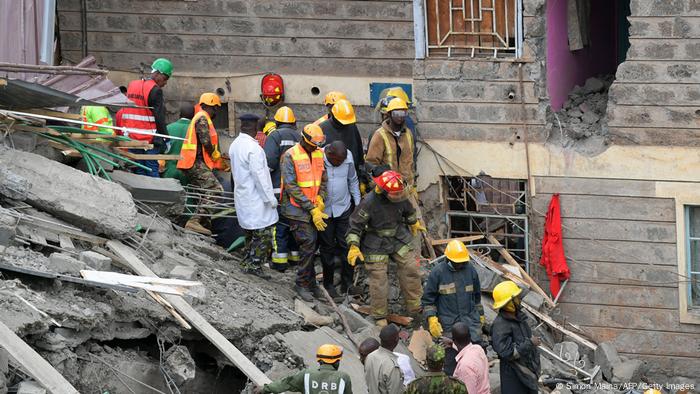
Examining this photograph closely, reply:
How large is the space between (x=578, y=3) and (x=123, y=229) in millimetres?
7657

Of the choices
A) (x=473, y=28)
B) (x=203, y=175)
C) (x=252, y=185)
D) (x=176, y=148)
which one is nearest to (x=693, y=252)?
(x=473, y=28)

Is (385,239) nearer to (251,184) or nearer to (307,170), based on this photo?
(307,170)

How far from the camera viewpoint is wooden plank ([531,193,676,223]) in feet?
48.0

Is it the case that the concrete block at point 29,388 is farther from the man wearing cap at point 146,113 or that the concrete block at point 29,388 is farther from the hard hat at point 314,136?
the man wearing cap at point 146,113

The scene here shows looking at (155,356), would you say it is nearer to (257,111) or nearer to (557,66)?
Answer: (257,111)

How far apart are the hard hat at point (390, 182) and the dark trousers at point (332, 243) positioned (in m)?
0.84

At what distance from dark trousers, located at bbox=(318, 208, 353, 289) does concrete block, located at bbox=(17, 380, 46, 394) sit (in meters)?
4.81

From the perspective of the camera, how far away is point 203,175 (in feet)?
47.0

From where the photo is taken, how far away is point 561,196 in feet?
49.1

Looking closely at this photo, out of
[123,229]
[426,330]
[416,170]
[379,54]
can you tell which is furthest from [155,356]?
[379,54]

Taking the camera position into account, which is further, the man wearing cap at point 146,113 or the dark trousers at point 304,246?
the man wearing cap at point 146,113

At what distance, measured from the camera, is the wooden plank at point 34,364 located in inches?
350

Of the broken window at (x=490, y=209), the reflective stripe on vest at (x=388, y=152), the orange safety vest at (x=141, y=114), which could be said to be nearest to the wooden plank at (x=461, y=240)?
the broken window at (x=490, y=209)

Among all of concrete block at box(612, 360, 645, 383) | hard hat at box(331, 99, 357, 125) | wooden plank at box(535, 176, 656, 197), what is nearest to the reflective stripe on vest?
hard hat at box(331, 99, 357, 125)
